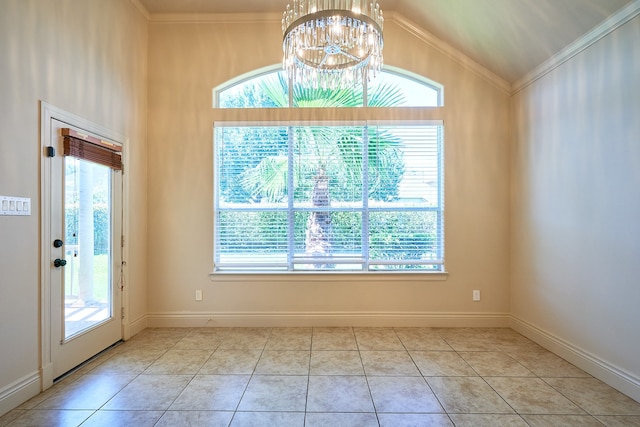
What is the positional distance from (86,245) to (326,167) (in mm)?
2508

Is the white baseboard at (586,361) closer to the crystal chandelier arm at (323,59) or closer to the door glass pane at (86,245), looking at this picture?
the crystal chandelier arm at (323,59)

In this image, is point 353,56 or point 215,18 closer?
point 353,56

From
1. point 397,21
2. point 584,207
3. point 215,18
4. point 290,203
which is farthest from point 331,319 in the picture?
point 215,18

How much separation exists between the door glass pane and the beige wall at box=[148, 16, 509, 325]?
65cm

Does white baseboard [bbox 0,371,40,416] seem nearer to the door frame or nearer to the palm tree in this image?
the door frame

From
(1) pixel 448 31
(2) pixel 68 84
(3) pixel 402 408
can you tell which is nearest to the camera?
(3) pixel 402 408

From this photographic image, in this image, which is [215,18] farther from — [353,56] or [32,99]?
[353,56]

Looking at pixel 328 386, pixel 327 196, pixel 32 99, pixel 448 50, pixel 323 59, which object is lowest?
pixel 328 386

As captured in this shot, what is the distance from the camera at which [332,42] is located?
205cm

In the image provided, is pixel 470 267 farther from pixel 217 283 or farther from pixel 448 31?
pixel 217 283

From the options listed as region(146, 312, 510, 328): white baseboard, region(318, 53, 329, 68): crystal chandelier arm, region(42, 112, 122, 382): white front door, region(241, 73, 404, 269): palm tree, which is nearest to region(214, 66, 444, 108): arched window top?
region(241, 73, 404, 269): palm tree

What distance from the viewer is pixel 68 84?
2.54 metres

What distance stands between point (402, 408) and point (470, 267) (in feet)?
6.77

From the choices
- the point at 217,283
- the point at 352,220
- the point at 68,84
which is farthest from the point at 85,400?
the point at 352,220
